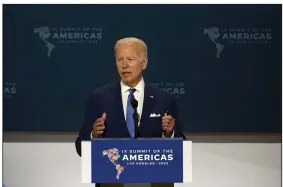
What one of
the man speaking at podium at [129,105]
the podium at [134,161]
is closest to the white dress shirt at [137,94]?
the man speaking at podium at [129,105]

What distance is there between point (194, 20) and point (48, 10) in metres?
1.26

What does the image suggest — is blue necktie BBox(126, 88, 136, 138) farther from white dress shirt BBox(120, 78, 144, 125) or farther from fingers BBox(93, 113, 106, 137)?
fingers BBox(93, 113, 106, 137)

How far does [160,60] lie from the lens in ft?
15.6

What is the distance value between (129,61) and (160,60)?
0.96m

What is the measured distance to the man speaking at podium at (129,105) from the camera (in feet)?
12.6

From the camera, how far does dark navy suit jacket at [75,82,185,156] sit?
3842 millimetres

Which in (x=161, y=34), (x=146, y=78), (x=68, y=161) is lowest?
(x=68, y=161)

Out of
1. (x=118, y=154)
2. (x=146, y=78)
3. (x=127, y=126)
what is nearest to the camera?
(x=118, y=154)

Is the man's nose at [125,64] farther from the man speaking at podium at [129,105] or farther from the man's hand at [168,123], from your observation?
the man's hand at [168,123]

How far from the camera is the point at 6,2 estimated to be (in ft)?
15.6

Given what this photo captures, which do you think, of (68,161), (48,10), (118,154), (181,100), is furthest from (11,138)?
(118,154)

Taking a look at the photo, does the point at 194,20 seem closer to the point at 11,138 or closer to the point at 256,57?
the point at 256,57

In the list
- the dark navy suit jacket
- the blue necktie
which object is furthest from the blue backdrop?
the blue necktie

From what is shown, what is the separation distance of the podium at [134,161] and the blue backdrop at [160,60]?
1471 millimetres
